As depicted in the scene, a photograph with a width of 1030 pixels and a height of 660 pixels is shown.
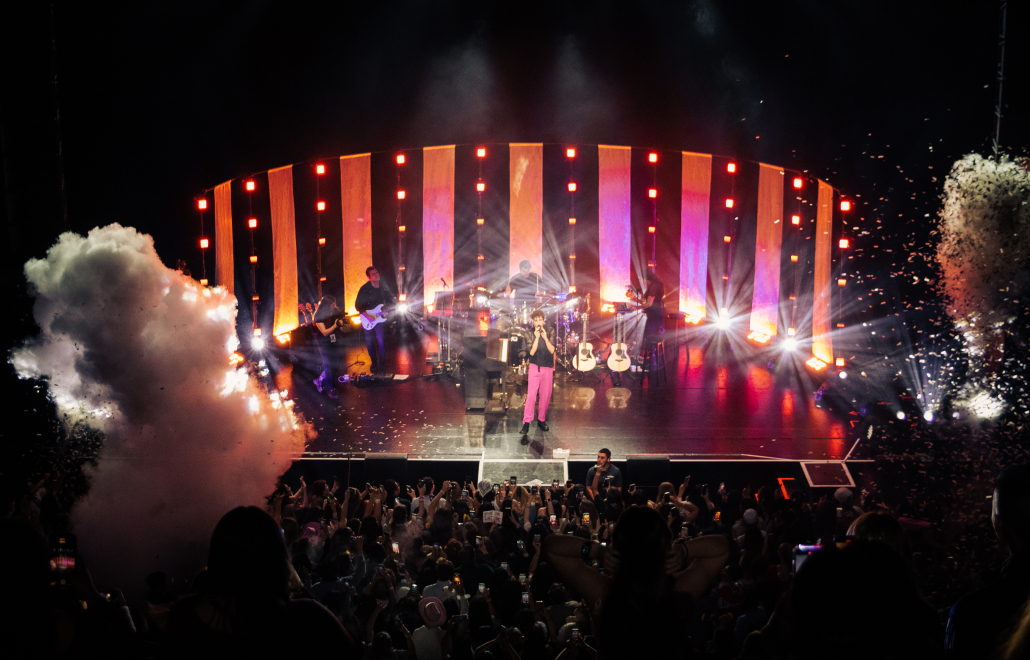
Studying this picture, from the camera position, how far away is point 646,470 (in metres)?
7.20

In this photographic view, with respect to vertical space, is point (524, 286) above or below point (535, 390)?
above

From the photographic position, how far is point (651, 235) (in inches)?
558

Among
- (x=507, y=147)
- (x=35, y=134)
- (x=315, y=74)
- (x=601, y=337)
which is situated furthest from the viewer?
(x=507, y=147)

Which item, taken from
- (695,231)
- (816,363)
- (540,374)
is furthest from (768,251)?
(540,374)

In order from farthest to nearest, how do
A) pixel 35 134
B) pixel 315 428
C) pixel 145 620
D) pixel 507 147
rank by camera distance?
pixel 507 147
pixel 315 428
pixel 35 134
pixel 145 620

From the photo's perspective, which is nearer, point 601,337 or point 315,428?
point 315,428

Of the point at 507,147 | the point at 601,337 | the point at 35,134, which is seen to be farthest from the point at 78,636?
the point at 507,147

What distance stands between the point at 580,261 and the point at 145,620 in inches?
475

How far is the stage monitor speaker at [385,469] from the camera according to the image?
23.8ft

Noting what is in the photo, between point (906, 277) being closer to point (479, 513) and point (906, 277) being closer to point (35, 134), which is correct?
point (479, 513)

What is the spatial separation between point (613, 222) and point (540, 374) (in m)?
6.39

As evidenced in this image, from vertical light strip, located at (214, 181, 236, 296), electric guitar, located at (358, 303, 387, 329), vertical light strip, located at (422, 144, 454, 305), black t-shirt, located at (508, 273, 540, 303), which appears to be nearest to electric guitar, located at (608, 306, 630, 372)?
black t-shirt, located at (508, 273, 540, 303)

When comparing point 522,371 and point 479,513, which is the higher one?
point 522,371

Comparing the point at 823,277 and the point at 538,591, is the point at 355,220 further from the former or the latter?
the point at 538,591
